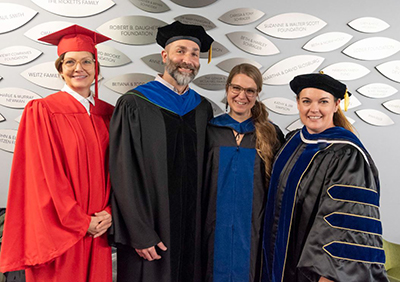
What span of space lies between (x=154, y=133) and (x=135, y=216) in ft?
1.60

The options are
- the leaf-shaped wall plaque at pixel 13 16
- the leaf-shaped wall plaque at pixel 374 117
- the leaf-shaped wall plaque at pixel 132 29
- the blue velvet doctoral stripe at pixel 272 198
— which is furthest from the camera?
the leaf-shaped wall plaque at pixel 374 117

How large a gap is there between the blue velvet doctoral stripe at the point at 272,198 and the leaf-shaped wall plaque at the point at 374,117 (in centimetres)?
159

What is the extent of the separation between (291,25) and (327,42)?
391mm

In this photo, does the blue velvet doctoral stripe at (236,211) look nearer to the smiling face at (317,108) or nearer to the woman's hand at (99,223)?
the smiling face at (317,108)

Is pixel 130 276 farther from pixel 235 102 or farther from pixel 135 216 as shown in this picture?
pixel 235 102

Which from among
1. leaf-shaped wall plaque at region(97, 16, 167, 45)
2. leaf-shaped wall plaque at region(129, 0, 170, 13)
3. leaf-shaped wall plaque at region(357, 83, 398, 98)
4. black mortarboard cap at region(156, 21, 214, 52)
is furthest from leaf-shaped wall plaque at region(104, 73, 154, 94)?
leaf-shaped wall plaque at region(357, 83, 398, 98)

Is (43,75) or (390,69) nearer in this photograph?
(43,75)

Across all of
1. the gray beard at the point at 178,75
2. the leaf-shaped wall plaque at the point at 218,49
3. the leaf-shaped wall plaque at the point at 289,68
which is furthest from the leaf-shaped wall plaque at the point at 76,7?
the leaf-shaped wall plaque at the point at 289,68

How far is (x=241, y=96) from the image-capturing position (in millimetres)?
1985

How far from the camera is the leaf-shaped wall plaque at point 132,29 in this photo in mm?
2695

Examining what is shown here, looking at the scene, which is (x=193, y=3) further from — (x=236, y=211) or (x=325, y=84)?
(x=236, y=211)

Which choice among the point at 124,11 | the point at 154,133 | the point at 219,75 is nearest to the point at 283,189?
the point at 154,133

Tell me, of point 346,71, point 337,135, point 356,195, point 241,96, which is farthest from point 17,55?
point 346,71

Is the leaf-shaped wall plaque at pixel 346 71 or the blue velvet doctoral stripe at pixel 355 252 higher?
the leaf-shaped wall plaque at pixel 346 71
